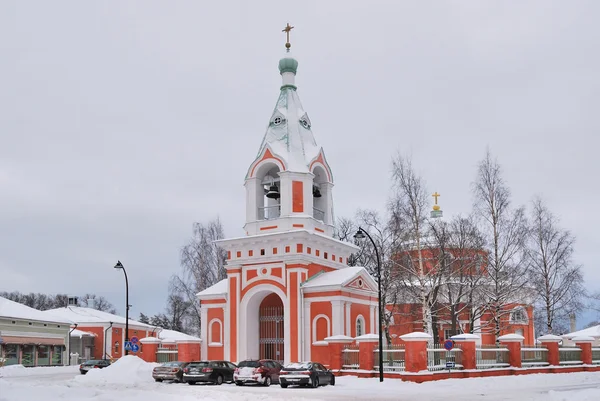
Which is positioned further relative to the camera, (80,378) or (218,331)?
(218,331)

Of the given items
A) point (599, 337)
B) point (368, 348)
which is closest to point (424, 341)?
point (368, 348)

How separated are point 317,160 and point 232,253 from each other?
22.4 feet

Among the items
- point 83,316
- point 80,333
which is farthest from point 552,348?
point 83,316

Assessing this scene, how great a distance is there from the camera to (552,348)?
114ft

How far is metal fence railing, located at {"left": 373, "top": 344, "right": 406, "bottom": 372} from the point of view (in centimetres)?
2908

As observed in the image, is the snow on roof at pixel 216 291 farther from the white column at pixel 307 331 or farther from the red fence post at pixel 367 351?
the red fence post at pixel 367 351

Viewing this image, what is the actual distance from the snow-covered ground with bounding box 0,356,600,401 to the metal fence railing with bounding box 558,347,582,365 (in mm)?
2447

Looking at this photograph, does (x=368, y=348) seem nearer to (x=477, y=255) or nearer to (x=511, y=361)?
(x=511, y=361)

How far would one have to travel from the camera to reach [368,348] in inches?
1154

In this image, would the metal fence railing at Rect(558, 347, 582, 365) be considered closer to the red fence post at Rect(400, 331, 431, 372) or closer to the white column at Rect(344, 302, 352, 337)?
the white column at Rect(344, 302, 352, 337)

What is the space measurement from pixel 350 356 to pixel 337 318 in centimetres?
259

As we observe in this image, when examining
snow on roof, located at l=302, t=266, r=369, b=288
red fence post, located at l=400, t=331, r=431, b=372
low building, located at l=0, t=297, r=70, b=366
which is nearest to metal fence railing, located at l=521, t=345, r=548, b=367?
red fence post, located at l=400, t=331, r=431, b=372

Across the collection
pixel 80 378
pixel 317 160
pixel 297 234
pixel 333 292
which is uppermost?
pixel 317 160

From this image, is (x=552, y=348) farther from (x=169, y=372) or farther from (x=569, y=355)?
(x=169, y=372)
